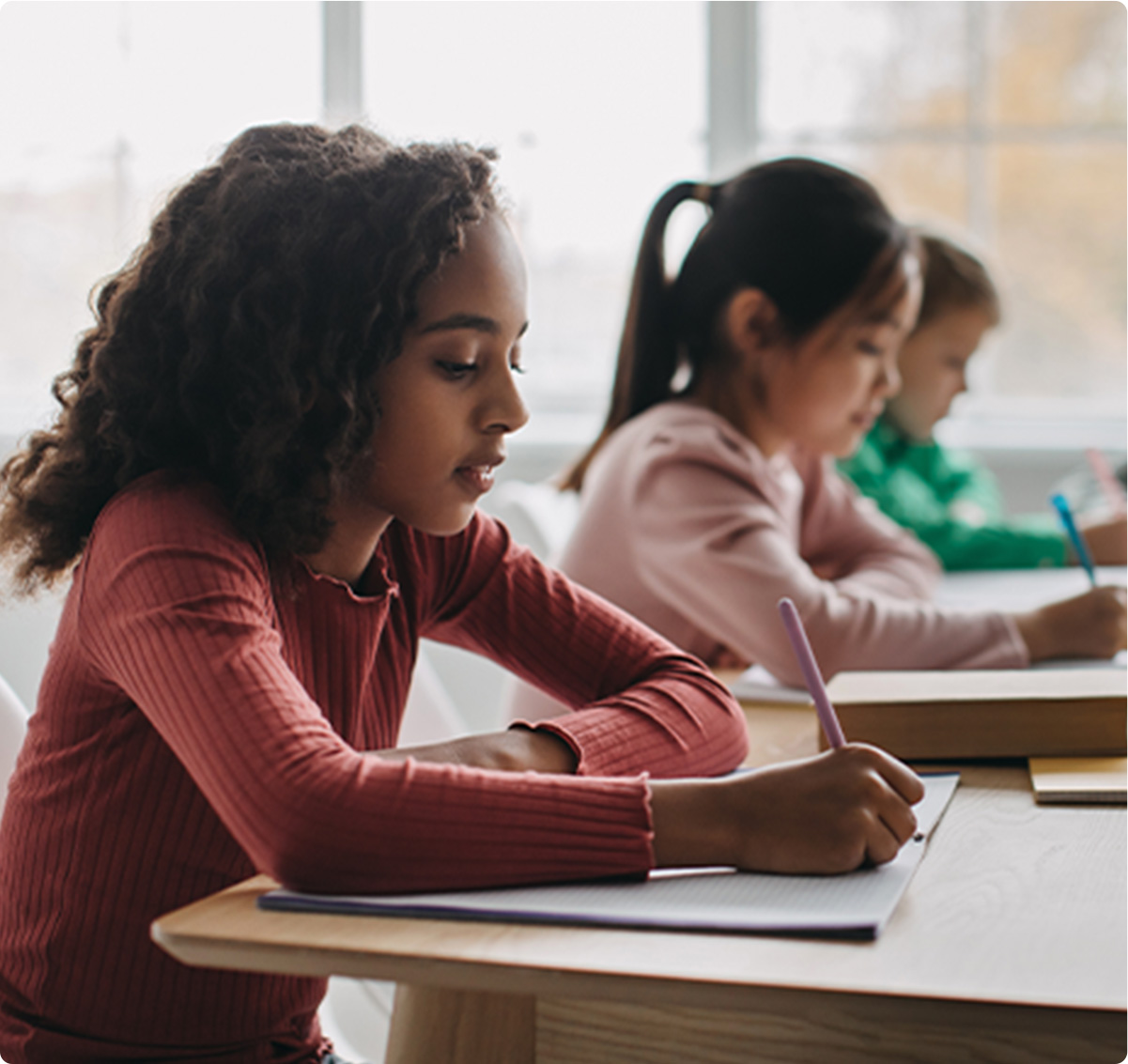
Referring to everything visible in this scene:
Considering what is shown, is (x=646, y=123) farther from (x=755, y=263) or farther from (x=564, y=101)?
(x=755, y=263)

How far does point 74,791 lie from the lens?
2.79 feet

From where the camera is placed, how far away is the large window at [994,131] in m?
3.29

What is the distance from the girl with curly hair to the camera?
72 cm

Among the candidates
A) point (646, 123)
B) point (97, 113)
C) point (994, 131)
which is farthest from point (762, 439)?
point (97, 113)

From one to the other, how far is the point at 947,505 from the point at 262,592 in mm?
2033

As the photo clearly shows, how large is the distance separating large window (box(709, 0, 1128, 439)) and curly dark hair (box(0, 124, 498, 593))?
8.48 ft

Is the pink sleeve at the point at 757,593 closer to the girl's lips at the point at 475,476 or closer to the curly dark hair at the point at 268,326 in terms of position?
the girl's lips at the point at 475,476

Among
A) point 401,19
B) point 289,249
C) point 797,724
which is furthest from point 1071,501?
point 289,249

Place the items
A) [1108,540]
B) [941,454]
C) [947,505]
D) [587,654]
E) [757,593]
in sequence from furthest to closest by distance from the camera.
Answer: [941,454], [947,505], [1108,540], [757,593], [587,654]

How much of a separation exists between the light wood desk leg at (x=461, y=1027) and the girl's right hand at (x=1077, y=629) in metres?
0.70

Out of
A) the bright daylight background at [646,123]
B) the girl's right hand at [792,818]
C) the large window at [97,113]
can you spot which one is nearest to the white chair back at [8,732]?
the girl's right hand at [792,818]

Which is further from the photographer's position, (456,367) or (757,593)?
(757,593)

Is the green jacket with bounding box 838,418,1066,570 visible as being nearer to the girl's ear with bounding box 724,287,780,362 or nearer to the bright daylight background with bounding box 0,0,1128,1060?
the bright daylight background with bounding box 0,0,1128,1060

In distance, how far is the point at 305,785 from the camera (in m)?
0.68
